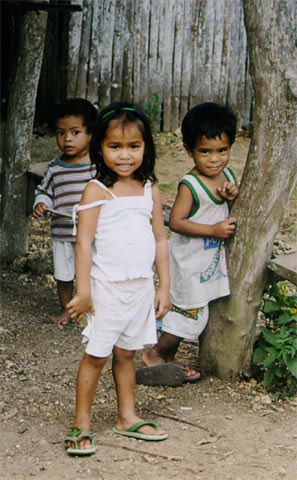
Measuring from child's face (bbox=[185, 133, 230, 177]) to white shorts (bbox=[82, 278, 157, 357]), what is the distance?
2.46 feet

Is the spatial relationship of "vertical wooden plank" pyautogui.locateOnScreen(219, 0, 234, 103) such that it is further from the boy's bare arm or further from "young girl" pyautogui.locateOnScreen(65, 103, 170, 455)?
"young girl" pyautogui.locateOnScreen(65, 103, 170, 455)

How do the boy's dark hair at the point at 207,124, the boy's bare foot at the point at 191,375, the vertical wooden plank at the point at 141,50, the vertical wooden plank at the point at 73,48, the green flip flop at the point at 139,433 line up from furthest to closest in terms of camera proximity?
the vertical wooden plank at the point at 141,50 < the vertical wooden plank at the point at 73,48 < the boy's bare foot at the point at 191,375 < the boy's dark hair at the point at 207,124 < the green flip flop at the point at 139,433

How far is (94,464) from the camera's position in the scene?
357 centimetres

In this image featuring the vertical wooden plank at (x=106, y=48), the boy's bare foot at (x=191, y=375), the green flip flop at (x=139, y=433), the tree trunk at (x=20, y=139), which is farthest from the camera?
the vertical wooden plank at (x=106, y=48)

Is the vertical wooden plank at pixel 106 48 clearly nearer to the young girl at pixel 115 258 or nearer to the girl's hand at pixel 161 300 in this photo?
the young girl at pixel 115 258

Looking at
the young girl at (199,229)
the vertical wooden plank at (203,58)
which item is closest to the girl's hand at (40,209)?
the young girl at (199,229)

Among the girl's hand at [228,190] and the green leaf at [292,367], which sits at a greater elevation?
the girl's hand at [228,190]

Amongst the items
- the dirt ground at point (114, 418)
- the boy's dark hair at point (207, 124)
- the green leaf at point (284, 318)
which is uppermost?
the boy's dark hair at point (207, 124)

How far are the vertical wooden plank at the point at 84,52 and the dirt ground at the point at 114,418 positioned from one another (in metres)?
5.38

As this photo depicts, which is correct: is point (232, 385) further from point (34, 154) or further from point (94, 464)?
point (34, 154)

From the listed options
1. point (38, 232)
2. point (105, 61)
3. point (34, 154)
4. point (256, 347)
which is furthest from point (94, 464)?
point (105, 61)

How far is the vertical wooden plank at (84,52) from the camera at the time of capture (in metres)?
10.2

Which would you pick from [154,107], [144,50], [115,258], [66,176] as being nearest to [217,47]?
[144,50]

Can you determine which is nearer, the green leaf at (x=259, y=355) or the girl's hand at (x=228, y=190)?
the girl's hand at (x=228, y=190)
